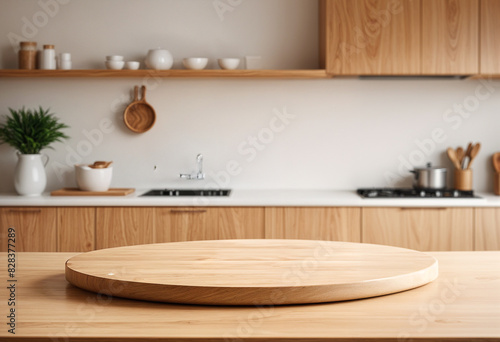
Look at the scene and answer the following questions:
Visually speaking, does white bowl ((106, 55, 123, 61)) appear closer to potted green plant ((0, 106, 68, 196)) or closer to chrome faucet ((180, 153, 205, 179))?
potted green plant ((0, 106, 68, 196))

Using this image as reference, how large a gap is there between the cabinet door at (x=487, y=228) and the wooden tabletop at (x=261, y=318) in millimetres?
2083

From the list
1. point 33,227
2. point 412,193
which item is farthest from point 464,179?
point 33,227

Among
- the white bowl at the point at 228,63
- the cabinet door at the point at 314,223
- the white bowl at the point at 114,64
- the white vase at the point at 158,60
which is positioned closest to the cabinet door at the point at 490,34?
the cabinet door at the point at 314,223

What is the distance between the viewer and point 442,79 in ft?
13.4

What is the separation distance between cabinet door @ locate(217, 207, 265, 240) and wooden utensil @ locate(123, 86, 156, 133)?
935mm

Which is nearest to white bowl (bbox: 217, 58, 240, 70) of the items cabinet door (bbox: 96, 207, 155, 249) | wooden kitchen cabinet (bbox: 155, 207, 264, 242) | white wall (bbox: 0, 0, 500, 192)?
white wall (bbox: 0, 0, 500, 192)

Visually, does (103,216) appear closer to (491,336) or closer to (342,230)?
(342,230)

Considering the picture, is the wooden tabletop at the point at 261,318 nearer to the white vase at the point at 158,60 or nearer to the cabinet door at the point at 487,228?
the cabinet door at the point at 487,228

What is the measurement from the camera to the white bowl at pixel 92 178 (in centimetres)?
381

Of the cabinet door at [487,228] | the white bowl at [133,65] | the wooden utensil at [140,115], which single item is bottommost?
the cabinet door at [487,228]

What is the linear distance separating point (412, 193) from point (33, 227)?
234 cm

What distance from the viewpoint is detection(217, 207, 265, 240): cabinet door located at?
359cm

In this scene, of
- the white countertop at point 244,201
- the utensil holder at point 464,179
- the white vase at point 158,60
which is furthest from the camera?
the utensil holder at point 464,179

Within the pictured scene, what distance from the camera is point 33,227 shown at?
3.57 m
